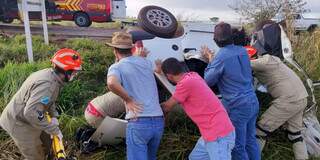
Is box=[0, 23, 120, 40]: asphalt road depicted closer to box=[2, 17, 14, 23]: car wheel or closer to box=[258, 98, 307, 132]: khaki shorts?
box=[2, 17, 14, 23]: car wheel

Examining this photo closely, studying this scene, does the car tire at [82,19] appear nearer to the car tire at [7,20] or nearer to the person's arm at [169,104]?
the car tire at [7,20]

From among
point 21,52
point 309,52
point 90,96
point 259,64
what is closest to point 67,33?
point 21,52

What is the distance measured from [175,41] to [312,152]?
2544 mm

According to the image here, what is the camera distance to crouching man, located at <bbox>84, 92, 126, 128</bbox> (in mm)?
5480

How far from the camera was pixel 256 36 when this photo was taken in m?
6.67

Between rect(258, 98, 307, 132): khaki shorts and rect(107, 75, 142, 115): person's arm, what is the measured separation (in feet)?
7.23

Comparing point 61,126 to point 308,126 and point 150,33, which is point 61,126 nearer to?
point 150,33

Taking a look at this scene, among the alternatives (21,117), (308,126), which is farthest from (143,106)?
(308,126)

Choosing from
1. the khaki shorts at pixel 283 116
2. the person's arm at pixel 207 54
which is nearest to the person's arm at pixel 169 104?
the person's arm at pixel 207 54

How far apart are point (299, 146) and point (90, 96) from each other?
3096mm

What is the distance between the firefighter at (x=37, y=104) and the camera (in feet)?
15.3

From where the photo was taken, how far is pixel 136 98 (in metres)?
4.74

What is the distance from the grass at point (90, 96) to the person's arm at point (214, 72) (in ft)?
2.87

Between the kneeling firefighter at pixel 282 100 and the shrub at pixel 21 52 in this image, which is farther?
the shrub at pixel 21 52
